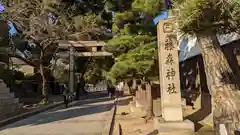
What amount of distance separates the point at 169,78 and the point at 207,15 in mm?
3907

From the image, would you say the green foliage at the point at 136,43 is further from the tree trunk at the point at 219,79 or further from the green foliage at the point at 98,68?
the green foliage at the point at 98,68

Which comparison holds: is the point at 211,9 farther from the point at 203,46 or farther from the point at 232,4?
the point at 203,46

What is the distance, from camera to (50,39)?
2227 cm

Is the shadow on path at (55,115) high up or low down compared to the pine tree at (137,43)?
down

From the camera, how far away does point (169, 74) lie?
961 centimetres

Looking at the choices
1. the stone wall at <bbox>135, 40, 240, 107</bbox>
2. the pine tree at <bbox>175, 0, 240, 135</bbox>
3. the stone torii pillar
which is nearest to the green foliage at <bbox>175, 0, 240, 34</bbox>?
the pine tree at <bbox>175, 0, 240, 135</bbox>

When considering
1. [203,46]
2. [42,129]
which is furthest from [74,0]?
[203,46]

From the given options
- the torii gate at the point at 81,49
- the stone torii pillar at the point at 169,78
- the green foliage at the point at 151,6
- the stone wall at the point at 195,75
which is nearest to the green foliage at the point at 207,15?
the stone torii pillar at the point at 169,78

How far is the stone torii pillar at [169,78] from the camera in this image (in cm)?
942

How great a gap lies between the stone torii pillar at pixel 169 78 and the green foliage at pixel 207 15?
3.16m

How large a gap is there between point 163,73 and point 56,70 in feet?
76.4

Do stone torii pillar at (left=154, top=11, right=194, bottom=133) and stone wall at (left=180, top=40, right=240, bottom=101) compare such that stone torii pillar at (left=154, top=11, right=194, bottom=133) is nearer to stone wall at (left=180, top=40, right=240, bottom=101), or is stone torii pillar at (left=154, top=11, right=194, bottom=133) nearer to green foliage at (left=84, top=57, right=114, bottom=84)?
stone wall at (left=180, top=40, right=240, bottom=101)

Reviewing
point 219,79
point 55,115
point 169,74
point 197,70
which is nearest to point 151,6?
point 169,74

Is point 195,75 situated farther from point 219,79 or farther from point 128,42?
point 219,79
